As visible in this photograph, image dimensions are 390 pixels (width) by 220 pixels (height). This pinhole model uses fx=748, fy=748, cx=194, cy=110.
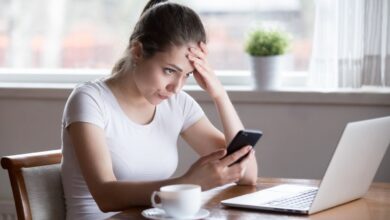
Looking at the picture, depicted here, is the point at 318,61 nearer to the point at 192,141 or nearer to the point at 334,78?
the point at 334,78

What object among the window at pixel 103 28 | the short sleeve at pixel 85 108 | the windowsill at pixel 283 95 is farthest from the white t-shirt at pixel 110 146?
the window at pixel 103 28

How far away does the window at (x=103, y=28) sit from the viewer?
3.16m

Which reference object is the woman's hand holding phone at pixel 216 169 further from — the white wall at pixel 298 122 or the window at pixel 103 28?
the window at pixel 103 28

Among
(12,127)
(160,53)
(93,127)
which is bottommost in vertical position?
(12,127)

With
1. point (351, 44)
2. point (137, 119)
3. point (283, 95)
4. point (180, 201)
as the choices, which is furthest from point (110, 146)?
point (351, 44)

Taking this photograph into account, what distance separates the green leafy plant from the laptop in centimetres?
103

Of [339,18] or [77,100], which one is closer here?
[77,100]

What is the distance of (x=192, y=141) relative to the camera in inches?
92.6

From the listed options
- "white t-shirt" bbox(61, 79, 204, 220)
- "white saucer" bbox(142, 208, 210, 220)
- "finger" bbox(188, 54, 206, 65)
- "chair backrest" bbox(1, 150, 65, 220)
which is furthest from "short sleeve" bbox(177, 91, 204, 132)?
"white saucer" bbox(142, 208, 210, 220)

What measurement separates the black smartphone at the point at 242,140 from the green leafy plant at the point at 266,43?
119 centimetres

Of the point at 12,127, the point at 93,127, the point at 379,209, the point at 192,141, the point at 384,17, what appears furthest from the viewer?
the point at 12,127

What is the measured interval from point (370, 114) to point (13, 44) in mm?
1672

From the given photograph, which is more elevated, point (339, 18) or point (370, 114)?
point (339, 18)

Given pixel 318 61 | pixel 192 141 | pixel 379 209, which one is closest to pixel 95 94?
pixel 192 141
